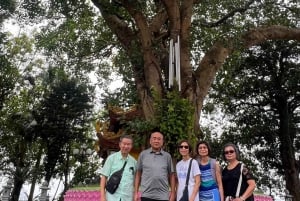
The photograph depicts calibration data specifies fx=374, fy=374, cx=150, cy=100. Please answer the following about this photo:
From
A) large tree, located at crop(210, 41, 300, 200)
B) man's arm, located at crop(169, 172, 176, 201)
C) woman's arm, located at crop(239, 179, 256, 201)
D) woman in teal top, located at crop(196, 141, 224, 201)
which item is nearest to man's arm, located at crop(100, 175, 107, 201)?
man's arm, located at crop(169, 172, 176, 201)

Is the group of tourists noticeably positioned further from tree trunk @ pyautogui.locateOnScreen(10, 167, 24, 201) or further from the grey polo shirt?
tree trunk @ pyautogui.locateOnScreen(10, 167, 24, 201)

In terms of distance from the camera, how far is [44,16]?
9422 mm

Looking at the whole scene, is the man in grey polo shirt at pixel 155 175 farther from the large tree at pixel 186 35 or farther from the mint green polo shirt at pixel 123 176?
the large tree at pixel 186 35

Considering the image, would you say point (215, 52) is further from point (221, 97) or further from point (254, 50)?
point (254, 50)

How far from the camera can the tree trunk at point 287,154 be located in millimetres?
13805

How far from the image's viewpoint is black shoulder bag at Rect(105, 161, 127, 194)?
3.91 meters

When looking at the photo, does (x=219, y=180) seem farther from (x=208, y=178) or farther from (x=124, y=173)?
(x=124, y=173)

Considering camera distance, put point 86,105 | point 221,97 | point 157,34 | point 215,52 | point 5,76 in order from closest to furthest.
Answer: point 215,52
point 157,34
point 221,97
point 5,76
point 86,105

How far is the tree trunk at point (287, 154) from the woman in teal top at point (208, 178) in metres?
10.7

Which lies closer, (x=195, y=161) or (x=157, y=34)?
(x=195, y=161)

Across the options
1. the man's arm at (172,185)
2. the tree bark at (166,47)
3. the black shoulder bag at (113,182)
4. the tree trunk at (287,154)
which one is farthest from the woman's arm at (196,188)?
the tree trunk at (287,154)

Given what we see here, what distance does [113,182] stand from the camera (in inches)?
154

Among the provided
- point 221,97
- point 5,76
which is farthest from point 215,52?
point 5,76

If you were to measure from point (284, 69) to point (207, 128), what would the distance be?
13.3ft
